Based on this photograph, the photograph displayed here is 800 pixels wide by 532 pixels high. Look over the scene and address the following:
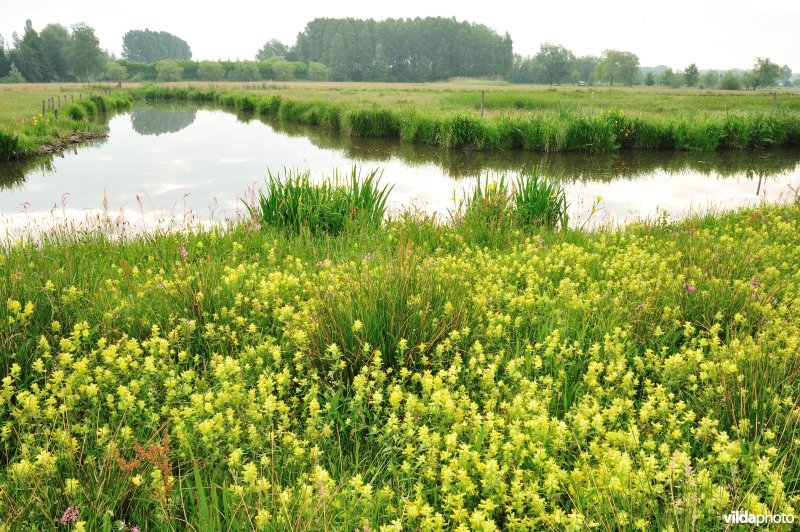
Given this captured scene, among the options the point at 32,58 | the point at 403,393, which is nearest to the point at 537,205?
the point at 403,393

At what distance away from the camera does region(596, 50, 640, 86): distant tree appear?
13925cm

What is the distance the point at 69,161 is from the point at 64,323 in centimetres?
1911

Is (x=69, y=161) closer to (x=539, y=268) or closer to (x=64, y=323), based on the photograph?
(x=64, y=323)

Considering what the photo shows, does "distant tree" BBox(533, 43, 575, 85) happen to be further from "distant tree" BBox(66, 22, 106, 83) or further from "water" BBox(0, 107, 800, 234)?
"water" BBox(0, 107, 800, 234)

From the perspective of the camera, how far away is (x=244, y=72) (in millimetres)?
135250

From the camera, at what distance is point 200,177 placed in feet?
60.3

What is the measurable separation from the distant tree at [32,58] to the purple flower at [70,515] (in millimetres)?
137616

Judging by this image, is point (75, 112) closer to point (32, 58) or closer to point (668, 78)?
point (32, 58)

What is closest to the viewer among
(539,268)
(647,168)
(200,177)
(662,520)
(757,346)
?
(662,520)

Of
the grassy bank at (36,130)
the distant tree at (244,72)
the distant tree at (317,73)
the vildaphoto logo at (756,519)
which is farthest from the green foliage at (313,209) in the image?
the distant tree at (317,73)

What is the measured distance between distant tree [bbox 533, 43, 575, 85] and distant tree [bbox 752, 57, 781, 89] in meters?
47.9

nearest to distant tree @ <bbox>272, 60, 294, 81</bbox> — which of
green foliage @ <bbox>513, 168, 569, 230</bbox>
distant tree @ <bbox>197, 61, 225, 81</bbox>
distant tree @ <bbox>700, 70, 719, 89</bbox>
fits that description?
distant tree @ <bbox>197, 61, 225, 81</bbox>

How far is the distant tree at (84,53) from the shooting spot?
105875mm

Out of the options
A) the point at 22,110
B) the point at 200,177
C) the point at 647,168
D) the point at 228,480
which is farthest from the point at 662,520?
the point at 22,110
